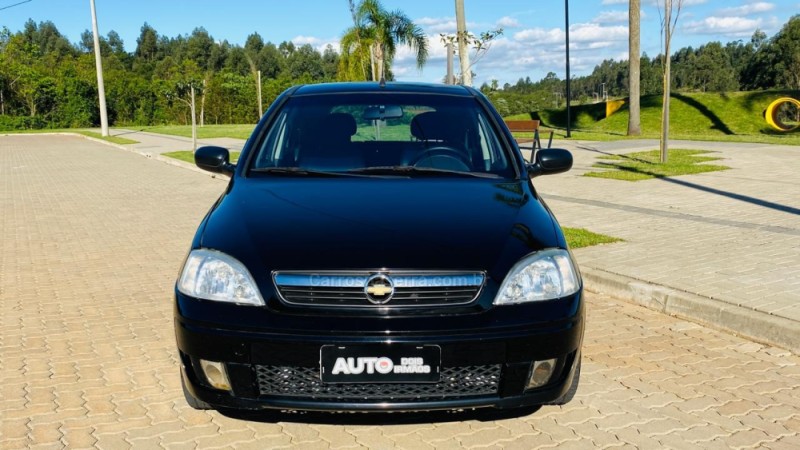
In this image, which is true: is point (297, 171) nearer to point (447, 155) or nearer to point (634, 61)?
point (447, 155)

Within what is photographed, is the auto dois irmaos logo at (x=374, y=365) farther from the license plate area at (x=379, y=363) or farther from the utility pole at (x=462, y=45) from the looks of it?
the utility pole at (x=462, y=45)

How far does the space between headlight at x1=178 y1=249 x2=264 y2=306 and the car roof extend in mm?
1867

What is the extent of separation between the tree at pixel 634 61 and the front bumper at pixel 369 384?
79.5 feet

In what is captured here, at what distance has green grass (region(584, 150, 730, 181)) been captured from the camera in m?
13.8

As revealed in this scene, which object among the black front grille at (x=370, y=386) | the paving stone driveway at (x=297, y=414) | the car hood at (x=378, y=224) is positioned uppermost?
the car hood at (x=378, y=224)

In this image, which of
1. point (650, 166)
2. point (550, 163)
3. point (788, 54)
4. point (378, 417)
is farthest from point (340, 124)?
point (788, 54)

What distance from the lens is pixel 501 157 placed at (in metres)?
4.40

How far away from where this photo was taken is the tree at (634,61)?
25.2m

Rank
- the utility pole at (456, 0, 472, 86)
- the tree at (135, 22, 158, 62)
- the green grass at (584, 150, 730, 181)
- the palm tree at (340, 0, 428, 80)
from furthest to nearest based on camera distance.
Result: 1. the tree at (135, 22, 158, 62)
2. the palm tree at (340, 0, 428, 80)
3. the utility pole at (456, 0, 472, 86)
4. the green grass at (584, 150, 730, 181)

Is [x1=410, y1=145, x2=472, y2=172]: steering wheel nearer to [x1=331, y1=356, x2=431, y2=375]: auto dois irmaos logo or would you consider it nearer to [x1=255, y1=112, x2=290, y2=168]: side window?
[x1=255, y1=112, x2=290, y2=168]: side window

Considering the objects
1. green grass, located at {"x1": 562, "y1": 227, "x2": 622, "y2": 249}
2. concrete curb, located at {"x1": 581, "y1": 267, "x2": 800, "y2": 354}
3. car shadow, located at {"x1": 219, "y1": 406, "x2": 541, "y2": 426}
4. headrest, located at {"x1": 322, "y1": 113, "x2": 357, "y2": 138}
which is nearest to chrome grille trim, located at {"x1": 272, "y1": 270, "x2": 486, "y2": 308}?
car shadow, located at {"x1": 219, "y1": 406, "x2": 541, "y2": 426}

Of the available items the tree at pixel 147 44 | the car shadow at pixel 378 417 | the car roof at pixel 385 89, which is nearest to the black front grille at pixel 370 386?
the car shadow at pixel 378 417

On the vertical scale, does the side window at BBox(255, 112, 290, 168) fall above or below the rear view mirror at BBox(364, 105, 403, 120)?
below

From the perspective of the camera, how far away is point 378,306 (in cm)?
296
